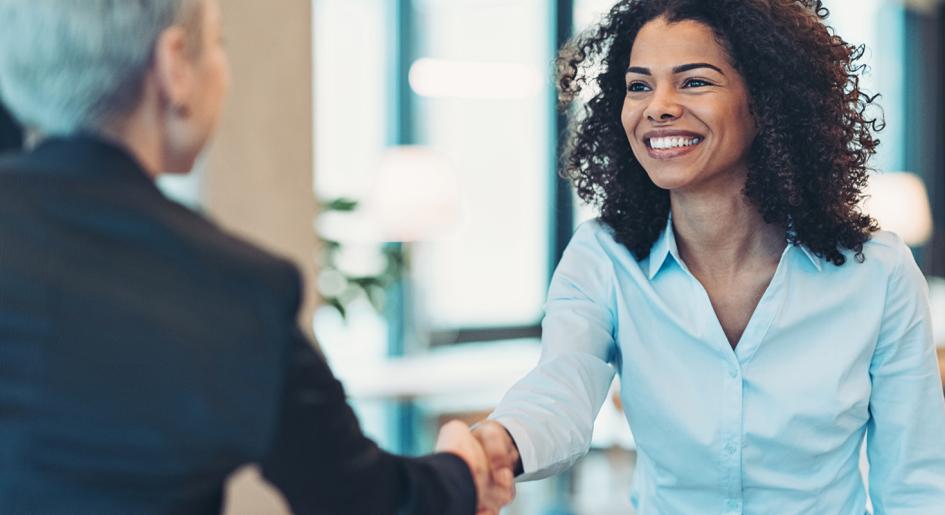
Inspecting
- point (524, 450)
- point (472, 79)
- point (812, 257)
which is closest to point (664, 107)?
point (812, 257)

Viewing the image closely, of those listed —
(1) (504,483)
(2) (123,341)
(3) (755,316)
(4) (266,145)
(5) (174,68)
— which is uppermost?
(5) (174,68)

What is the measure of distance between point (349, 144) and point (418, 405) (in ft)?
4.77

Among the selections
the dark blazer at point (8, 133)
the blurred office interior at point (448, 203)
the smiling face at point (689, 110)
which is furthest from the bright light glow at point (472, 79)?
the smiling face at point (689, 110)

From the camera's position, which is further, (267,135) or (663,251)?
(267,135)

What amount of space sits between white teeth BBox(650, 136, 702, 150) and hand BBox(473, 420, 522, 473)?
1.73 feet

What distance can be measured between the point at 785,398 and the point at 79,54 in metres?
1.22

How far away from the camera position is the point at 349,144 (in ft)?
19.9

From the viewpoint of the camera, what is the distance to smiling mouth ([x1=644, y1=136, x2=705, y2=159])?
1.82m

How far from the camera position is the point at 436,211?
547 cm

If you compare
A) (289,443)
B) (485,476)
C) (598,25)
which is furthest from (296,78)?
(289,443)

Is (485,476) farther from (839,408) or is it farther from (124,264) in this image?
(124,264)

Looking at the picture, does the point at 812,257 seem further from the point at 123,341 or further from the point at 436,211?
the point at 436,211

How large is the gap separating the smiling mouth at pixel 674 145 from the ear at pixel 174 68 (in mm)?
906

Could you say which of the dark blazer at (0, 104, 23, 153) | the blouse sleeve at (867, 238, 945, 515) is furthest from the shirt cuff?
the dark blazer at (0, 104, 23, 153)
